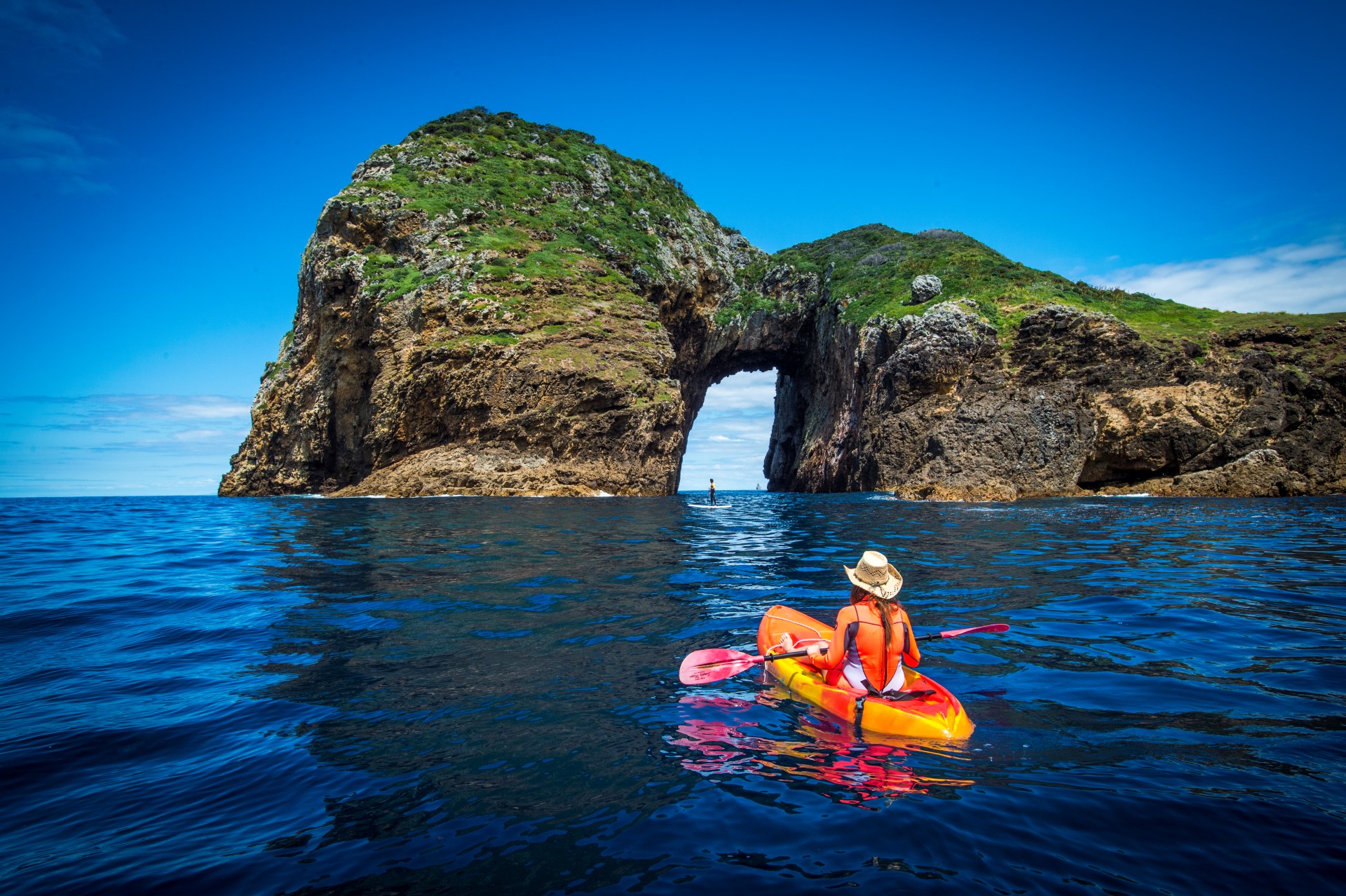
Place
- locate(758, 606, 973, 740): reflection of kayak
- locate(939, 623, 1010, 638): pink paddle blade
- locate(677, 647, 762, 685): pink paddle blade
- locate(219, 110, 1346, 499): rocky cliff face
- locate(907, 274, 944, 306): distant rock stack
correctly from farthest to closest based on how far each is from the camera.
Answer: locate(907, 274, 944, 306): distant rock stack < locate(219, 110, 1346, 499): rocky cliff face < locate(939, 623, 1010, 638): pink paddle blade < locate(677, 647, 762, 685): pink paddle blade < locate(758, 606, 973, 740): reflection of kayak

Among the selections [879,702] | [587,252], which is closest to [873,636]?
[879,702]

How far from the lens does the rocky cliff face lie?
36.4 meters

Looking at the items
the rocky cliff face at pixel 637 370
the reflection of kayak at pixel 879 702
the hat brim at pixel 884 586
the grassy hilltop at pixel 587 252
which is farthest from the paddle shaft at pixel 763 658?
the grassy hilltop at pixel 587 252

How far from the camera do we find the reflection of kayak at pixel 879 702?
5.41 metres

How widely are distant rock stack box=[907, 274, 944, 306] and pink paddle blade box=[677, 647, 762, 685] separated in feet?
164

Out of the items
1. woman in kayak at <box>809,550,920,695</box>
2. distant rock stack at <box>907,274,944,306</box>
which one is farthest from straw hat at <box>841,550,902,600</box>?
distant rock stack at <box>907,274,944,306</box>

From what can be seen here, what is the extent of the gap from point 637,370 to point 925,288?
82.1ft

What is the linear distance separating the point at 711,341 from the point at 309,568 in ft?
170

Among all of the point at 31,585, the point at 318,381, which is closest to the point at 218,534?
the point at 31,585

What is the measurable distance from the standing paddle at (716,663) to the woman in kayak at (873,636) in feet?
1.56

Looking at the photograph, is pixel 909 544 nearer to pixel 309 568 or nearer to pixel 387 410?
pixel 309 568

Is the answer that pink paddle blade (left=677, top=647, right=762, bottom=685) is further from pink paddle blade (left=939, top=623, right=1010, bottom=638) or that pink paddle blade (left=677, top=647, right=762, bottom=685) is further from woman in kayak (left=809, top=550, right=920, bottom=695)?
pink paddle blade (left=939, top=623, right=1010, bottom=638)

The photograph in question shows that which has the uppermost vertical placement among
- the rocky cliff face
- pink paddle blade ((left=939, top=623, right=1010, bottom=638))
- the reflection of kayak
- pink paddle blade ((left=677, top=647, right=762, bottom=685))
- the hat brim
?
the rocky cliff face

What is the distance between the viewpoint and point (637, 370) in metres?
43.2
